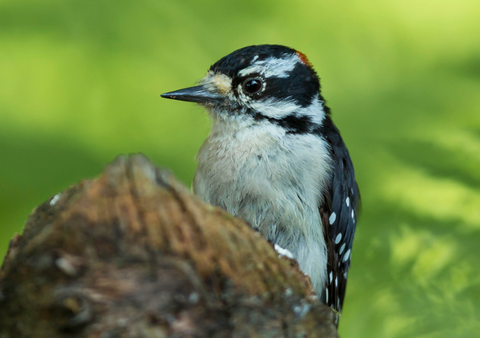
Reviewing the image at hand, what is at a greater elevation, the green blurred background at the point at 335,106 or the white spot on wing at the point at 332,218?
the green blurred background at the point at 335,106

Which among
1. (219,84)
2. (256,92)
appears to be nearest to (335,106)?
(256,92)

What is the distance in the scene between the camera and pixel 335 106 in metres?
3.59

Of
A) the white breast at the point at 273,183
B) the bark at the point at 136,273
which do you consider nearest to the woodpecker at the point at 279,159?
the white breast at the point at 273,183

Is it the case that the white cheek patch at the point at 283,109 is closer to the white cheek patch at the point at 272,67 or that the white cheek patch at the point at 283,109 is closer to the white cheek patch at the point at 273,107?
the white cheek patch at the point at 273,107

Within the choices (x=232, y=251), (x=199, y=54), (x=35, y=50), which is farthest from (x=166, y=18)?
(x=232, y=251)

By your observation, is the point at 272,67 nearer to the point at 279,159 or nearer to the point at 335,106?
the point at 279,159

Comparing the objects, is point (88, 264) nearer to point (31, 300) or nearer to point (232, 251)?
point (31, 300)

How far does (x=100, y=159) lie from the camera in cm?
323

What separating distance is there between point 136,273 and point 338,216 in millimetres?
1944

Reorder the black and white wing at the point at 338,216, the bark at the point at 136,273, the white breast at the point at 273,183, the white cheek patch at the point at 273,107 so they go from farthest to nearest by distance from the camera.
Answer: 1. the black and white wing at the point at 338,216
2. the white cheek patch at the point at 273,107
3. the white breast at the point at 273,183
4. the bark at the point at 136,273

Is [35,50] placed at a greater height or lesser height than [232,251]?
greater

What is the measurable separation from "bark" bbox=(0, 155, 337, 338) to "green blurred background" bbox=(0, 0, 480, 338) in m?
1.98

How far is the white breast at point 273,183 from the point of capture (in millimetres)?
2518

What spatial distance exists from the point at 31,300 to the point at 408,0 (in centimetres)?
335
